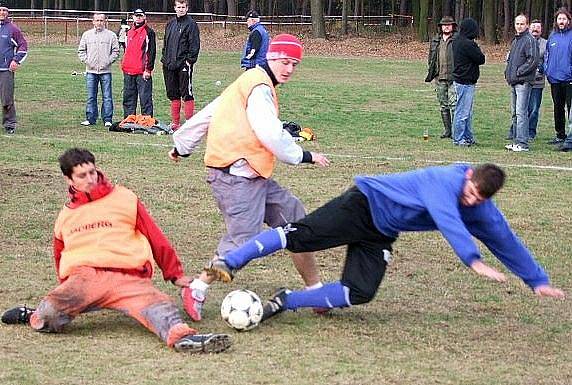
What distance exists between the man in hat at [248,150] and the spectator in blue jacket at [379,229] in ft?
1.20

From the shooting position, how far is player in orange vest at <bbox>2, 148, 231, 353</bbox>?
6523 mm

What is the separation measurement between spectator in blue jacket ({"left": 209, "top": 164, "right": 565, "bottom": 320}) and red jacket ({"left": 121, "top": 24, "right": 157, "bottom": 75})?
1203 centimetres

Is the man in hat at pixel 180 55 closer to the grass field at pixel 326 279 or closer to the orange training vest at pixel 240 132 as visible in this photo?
the grass field at pixel 326 279

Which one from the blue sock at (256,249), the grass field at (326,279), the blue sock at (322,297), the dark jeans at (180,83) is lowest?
the grass field at (326,279)

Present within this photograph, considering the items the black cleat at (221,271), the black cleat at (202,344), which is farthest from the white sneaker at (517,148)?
the black cleat at (202,344)

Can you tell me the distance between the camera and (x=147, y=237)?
6.88 m

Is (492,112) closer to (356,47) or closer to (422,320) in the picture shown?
(422,320)

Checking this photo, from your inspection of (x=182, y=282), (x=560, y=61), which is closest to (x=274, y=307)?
(x=182, y=282)

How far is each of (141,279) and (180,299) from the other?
0.82m

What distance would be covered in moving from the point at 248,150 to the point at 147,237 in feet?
2.92

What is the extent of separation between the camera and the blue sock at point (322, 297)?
6.76 m

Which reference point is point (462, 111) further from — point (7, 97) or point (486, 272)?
point (486, 272)

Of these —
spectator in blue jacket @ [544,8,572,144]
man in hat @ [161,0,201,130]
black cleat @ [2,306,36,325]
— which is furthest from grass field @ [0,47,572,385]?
man in hat @ [161,0,201,130]

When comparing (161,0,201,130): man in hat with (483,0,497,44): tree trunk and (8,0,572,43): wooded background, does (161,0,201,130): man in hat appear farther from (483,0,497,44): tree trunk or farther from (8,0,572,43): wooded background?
(483,0,497,44): tree trunk
